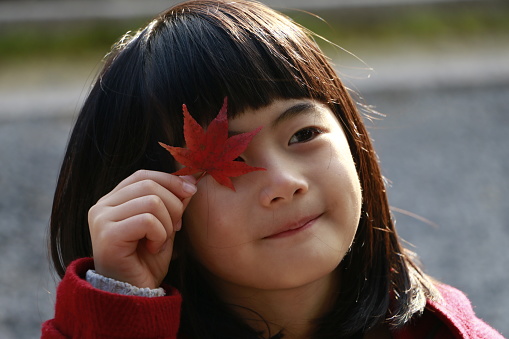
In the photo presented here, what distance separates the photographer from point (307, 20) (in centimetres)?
568

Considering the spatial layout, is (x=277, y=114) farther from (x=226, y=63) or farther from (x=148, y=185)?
(x=148, y=185)

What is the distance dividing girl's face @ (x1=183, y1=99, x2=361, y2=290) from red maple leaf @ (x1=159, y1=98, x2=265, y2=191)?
0.03 m

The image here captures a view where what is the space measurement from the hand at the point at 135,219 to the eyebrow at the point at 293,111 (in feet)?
0.54

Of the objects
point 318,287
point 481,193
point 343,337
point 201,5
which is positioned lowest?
point 481,193

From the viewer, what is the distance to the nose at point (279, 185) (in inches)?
54.0

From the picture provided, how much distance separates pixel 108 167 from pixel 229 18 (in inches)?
16.1

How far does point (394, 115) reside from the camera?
14.8ft

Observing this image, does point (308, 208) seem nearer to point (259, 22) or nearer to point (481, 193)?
point (259, 22)

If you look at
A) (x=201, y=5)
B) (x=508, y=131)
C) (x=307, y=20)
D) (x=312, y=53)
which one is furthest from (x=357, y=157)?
(x=307, y=20)

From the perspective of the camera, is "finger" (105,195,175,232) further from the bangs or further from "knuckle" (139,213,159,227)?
the bangs

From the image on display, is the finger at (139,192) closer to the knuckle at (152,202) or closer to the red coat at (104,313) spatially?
the knuckle at (152,202)

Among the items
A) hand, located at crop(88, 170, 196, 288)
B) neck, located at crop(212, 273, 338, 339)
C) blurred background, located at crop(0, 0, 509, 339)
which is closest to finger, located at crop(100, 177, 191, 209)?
hand, located at crop(88, 170, 196, 288)

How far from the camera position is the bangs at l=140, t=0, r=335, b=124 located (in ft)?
4.71

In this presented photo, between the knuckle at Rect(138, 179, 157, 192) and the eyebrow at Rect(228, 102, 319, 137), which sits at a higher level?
the eyebrow at Rect(228, 102, 319, 137)
